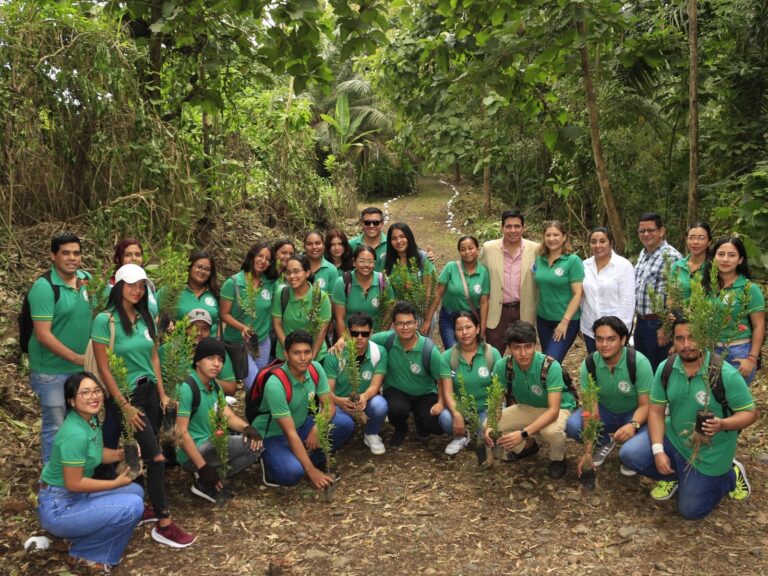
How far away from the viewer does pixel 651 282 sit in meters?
5.24

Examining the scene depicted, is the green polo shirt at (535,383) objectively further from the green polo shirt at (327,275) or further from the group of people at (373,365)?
the green polo shirt at (327,275)

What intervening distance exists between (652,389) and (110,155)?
6123 mm

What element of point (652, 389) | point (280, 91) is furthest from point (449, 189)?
point (652, 389)

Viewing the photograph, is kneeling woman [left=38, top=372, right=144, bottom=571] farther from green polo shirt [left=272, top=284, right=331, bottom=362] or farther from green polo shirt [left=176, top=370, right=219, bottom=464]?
green polo shirt [left=272, top=284, right=331, bottom=362]

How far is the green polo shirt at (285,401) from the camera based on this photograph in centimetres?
450

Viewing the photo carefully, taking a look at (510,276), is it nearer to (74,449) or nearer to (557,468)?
(557,468)

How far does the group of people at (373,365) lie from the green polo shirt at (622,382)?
0.04ft

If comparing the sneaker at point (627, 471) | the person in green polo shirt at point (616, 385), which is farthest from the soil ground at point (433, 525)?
the person in green polo shirt at point (616, 385)

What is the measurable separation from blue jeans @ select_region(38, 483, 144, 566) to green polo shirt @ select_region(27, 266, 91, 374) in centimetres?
91

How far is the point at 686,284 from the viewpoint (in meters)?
4.92

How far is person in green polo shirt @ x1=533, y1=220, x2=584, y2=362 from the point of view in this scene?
17.8 feet

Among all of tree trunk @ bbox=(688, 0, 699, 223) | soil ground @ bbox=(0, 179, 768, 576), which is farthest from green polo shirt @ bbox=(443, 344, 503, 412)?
tree trunk @ bbox=(688, 0, 699, 223)

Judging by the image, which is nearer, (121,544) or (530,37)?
(121,544)

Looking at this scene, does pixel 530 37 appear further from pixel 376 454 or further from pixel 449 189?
pixel 449 189
